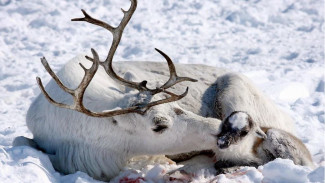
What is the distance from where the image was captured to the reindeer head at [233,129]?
13.6ft

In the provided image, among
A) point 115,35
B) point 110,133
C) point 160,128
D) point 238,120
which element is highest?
point 115,35

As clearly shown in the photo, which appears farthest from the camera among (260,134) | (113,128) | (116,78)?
(260,134)

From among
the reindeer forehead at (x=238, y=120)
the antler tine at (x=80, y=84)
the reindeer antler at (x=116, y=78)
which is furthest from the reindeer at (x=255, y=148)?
the antler tine at (x=80, y=84)

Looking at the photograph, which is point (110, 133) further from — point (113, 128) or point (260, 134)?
point (260, 134)

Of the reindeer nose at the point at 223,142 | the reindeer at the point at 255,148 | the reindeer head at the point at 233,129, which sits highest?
the reindeer head at the point at 233,129

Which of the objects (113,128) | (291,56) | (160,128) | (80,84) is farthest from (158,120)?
(291,56)

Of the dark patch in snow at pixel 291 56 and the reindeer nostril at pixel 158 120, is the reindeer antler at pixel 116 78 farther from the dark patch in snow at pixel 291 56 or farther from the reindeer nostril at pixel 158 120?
the dark patch in snow at pixel 291 56

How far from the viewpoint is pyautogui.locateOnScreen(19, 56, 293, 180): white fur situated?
4344mm

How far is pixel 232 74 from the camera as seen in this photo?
5520 millimetres

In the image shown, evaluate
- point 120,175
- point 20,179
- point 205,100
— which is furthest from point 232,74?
point 20,179

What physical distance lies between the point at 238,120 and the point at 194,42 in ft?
18.2

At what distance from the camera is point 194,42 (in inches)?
379

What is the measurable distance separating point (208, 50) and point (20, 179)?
6.08 m

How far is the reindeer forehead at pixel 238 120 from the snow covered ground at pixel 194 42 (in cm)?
152
